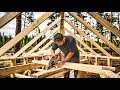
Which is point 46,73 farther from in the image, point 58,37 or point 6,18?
point 6,18

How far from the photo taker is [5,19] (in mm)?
3096

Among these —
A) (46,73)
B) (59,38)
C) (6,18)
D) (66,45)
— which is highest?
(6,18)

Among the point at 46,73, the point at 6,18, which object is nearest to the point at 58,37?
the point at 46,73

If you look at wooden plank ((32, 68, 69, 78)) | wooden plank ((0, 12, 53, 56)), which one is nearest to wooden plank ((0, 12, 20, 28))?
wooden plank ((0, 12, 53, 56))

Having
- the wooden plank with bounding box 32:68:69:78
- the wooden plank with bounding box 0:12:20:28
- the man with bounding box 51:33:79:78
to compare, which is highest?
the wooden plank with bounding box 0:12:20:28

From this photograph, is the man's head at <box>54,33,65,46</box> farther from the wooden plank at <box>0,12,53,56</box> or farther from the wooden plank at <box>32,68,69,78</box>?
the wooden plank at <box>32,68,69,78</box>

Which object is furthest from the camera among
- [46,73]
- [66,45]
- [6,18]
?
[66,45]

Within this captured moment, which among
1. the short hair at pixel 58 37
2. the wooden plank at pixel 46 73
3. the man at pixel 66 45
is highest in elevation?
the short hair at pixel 58 37

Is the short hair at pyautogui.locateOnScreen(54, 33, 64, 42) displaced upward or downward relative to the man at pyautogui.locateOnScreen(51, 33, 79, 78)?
upward

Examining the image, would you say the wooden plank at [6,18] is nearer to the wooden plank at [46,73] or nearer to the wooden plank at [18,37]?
the wooden plank at [18,37]


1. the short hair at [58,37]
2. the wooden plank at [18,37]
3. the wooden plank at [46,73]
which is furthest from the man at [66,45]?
the wooden plank at [18,37]
